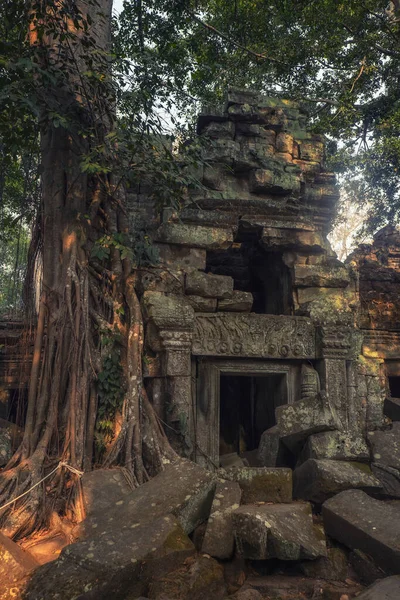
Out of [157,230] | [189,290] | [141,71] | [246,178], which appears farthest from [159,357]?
[141,71]

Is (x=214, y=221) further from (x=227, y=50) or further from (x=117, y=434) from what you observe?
(x=227, y=50)

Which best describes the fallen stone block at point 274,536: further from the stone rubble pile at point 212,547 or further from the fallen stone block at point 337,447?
the fallen stone block at point 337,447

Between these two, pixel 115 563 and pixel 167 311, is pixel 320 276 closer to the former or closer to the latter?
pixel 167 311

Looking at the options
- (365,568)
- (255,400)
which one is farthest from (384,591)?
(255,400)

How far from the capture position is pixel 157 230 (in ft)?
18.8

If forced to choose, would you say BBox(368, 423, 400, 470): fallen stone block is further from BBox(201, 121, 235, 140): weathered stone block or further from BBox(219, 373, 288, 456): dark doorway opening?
BBox(201, 121, 235, 140): weathered stone block

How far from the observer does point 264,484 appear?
3.79 m

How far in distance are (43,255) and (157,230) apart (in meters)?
1.33

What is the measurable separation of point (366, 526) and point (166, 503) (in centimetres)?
130

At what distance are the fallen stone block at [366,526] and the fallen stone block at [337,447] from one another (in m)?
0.96

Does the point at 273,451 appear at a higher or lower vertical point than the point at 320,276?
lower

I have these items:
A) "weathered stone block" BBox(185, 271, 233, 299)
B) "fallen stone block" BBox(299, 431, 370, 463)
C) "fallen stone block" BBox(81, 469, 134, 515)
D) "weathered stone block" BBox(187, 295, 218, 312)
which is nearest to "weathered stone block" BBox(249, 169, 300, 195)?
"weathered stone block" BBox(185, 271, 233, 299)

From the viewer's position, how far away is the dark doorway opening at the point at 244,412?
7.19 m

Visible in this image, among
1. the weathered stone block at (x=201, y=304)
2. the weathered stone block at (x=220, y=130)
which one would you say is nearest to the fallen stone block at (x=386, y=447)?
the weathered stone block at (x=201, y=304)
